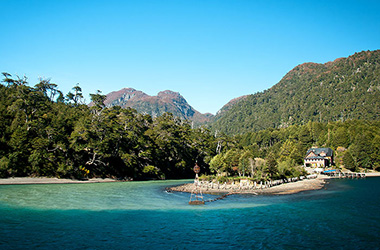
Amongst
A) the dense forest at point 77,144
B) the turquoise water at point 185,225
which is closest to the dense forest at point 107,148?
the dense forest at point 77,144

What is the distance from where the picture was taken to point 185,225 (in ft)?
69.9

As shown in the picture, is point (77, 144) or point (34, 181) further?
point (77, 144)

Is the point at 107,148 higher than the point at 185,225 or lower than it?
higher

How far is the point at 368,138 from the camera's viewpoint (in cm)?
9850

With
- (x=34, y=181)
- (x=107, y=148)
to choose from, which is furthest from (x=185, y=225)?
(x=107, y=148)

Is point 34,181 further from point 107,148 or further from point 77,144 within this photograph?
point 107,148

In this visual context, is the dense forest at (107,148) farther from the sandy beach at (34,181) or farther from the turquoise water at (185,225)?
the turquoise water at (185,225)

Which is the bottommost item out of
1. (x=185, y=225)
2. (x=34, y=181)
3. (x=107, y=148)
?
(x=185, y=225)

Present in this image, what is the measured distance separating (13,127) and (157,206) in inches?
1747

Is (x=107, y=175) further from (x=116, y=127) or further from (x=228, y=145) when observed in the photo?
(x=228, y=145)

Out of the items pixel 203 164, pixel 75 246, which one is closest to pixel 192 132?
pixel 203 164

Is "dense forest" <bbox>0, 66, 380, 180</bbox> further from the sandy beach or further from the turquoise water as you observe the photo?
the turquoise water

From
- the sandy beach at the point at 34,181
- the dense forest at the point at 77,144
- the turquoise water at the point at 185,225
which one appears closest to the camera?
the turquoise water at the point at 185,225

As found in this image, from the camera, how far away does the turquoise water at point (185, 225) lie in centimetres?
1650
